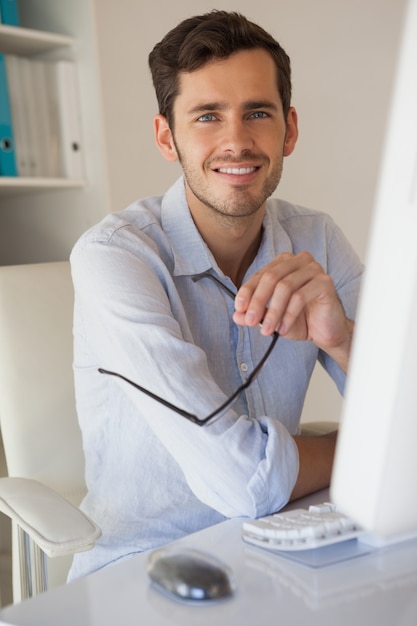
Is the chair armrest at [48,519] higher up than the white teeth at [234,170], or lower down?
lower down

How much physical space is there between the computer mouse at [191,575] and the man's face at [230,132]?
0.97 m

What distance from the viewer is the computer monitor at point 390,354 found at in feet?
1.78

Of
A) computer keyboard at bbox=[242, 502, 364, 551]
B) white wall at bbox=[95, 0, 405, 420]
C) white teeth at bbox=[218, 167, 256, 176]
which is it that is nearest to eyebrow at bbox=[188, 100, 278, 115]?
white teeth at bbox=[218, 167, 256, 176]

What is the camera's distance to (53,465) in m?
1.59

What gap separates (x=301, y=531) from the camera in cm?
83

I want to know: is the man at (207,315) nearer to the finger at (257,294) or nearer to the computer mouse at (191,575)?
the finger at (257,294)

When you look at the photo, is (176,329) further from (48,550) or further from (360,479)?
(360,479)

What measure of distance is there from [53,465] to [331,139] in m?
2.15

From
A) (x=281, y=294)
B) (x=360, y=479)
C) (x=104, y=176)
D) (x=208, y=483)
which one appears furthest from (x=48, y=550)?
(x=104, y=176)

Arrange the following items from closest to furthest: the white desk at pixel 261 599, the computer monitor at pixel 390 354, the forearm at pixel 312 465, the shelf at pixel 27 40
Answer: the computer monitor at pixel 390 354
the white desk at pixel 261 599
the forearm at pixel 312 465
the shelf at pixel 27 40

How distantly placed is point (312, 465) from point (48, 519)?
379 mm

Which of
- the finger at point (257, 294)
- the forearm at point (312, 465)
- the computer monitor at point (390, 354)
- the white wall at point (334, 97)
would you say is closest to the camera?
the computer monitor at point (390, 354)

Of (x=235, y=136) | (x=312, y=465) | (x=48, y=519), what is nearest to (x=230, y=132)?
(x=235, y=136)

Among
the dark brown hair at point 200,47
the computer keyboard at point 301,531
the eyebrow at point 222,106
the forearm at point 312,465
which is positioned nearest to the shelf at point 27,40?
the dark brown hair at point 200,47
